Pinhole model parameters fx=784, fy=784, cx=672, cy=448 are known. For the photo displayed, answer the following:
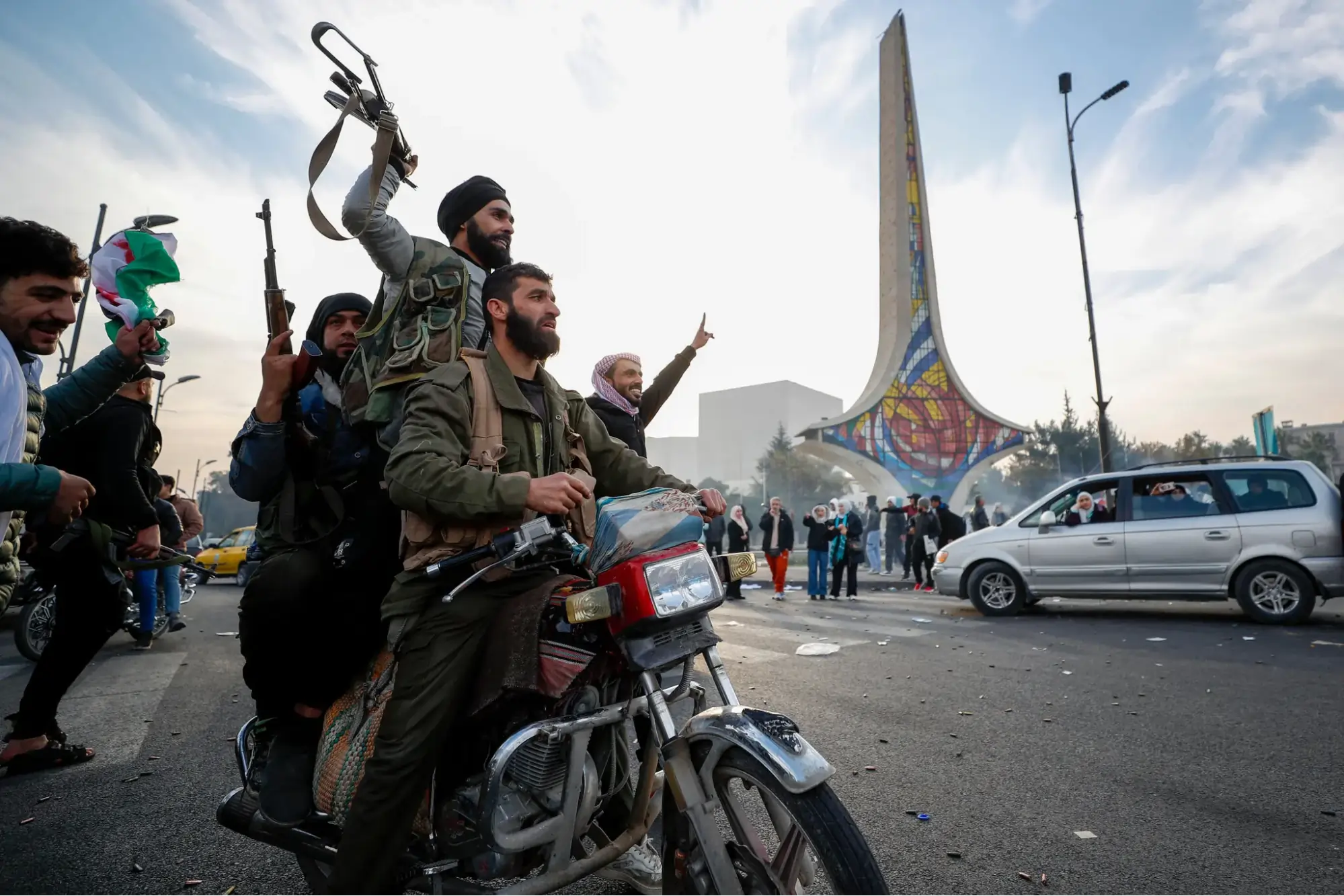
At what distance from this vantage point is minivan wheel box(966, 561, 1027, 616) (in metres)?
9.91

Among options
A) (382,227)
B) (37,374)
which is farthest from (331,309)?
(37,374)

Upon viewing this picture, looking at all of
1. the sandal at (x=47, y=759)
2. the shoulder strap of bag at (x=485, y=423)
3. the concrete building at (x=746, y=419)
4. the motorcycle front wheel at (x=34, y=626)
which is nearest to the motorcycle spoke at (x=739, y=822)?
the shoulder strap of bag at (x=485, y=423)

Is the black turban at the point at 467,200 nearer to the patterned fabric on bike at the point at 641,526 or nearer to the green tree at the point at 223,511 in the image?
the patterned fabric on bike at the point at 641,526

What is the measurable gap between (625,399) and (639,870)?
3013mm

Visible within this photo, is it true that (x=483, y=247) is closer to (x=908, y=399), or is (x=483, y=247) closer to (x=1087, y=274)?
(x=1087, y=274)

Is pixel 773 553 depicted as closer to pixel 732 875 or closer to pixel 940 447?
pixel 732 875

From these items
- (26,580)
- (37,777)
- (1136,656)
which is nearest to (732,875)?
(37,777)

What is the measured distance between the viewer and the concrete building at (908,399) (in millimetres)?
35719

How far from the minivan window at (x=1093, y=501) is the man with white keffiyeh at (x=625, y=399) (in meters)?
6.75

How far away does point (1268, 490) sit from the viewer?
28.5ft

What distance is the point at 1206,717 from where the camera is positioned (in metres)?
4.39

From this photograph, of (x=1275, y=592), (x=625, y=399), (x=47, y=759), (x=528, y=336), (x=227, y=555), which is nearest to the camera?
(x=528, y=336)

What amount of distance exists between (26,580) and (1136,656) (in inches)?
411

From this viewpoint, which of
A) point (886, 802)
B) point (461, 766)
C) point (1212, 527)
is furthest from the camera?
point (1212, 527)
